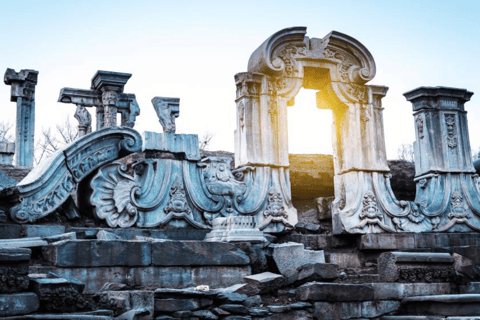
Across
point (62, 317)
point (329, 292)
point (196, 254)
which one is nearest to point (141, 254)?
point (196, 254)

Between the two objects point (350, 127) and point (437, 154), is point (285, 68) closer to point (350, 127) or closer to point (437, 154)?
point (350, 127)

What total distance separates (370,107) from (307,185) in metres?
4.66

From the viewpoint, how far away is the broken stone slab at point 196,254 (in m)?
7.64

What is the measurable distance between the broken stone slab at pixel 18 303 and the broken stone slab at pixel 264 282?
98.7 inches

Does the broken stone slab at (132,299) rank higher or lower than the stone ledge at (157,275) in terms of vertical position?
lower

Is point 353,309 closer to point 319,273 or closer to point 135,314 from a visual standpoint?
point 319,273

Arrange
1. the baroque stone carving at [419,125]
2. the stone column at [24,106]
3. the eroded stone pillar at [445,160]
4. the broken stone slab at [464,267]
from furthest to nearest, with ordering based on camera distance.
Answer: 1. the stone column at [24,106]
2. the baroque stone carving at [419,125]
3. the eroded stone pillar at [445,160]
4. the broken stone slab at [464,267]

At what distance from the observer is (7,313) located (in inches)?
214

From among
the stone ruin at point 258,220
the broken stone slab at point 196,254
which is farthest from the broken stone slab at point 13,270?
the broken stone slab at point 196,254

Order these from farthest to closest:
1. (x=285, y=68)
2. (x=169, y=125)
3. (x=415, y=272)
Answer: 1. (x=285, y=68)
2. (x=169, y=125)
3. (x=415, y=272)

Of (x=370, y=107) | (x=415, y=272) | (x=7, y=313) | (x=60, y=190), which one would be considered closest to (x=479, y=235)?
(x=370, y=107)

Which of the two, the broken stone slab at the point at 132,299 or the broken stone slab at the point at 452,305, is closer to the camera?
the broken stone slab at the point at 132,299

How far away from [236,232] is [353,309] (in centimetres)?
181

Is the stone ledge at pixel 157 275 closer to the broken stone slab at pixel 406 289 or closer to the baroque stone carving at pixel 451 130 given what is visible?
the broken stone slab at pixel 406 289
